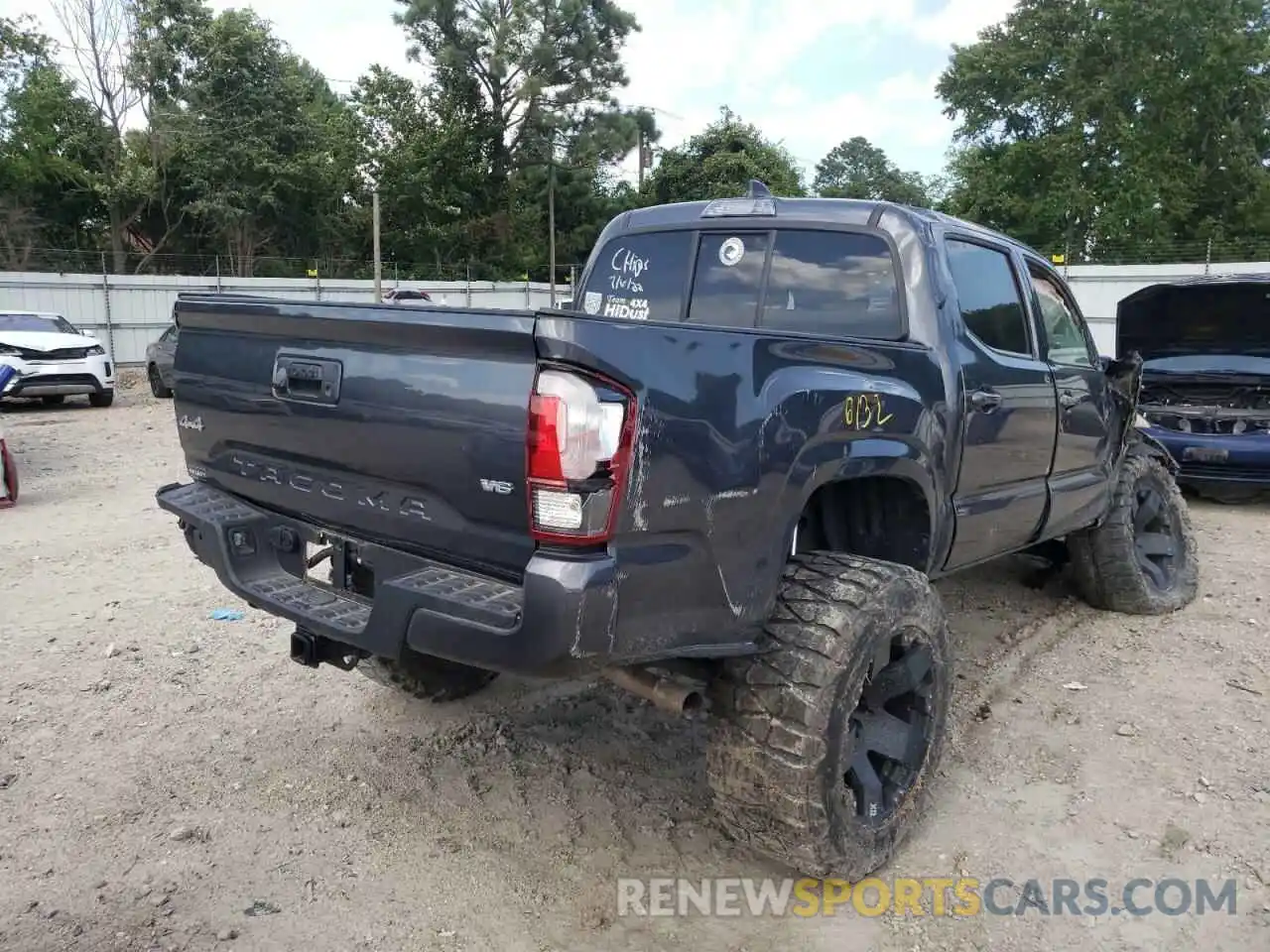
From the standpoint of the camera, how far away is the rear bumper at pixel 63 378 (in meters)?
13.9

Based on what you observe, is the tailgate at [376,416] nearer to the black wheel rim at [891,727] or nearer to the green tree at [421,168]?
the black wheel rim at [891,727]

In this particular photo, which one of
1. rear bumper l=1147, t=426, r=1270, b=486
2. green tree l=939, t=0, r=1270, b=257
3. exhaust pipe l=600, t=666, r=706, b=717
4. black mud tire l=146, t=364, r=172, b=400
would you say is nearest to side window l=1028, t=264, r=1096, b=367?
exhaust pipe l=600, t=666, r=706, b=717

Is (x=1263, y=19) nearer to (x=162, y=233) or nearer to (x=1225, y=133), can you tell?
(x=1225, y=133)

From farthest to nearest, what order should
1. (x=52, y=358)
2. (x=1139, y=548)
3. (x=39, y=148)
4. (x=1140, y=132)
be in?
(x=1140, y=132) → (x=39, y=148) → (x=52, y=358) → (x=1139, y=548)

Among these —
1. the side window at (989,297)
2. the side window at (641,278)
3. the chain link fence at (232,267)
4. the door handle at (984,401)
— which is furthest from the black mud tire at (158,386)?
the door handle at (984,401)

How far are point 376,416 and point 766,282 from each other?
1797 millimetres

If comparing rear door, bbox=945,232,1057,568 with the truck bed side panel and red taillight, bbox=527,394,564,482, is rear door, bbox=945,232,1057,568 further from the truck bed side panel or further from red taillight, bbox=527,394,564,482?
red taillight, bbox=527,394,564,482

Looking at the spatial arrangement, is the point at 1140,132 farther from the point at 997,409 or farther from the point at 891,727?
the point at 891,727

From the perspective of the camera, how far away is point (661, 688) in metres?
2.70

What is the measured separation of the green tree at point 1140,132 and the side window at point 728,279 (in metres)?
35.7

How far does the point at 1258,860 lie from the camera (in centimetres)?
301

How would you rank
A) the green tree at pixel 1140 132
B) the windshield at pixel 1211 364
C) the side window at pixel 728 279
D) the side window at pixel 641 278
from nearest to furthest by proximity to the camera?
the side window at pixel 728 279, the side window at pixel 641 278, the windshield at pixel 1211 364, the green tree at pixel 1140 132

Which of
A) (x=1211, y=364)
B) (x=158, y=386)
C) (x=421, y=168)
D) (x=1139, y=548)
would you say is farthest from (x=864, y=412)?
(x=421, y=168)

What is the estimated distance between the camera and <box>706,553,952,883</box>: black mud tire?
2615 millimetres
